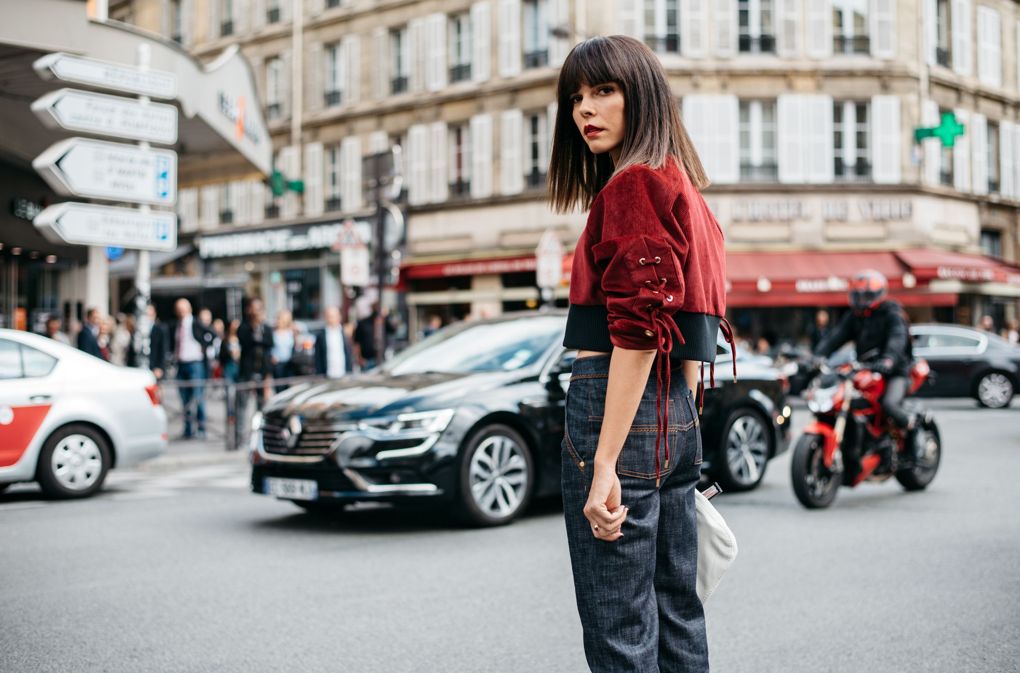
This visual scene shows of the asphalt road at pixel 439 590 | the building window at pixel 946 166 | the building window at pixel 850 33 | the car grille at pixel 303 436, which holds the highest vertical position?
the building window at pixel 850 33

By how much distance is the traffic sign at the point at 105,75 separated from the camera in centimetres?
1190

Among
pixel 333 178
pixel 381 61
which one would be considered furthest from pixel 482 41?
pixel 333 178

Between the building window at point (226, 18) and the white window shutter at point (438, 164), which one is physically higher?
the building window at point (226, 18)

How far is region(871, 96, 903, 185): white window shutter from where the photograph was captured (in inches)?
1128

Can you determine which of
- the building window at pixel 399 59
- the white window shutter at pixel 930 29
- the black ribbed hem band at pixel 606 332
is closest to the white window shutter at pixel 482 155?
the building window at pixel 399 59

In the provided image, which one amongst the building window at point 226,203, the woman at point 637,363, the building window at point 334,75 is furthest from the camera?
the building window at point 226,203

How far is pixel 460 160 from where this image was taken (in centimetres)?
3172

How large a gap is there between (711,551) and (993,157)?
33.4 metres

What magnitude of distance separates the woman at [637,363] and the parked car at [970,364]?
1826cm

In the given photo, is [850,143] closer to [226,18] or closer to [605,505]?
[226,18]

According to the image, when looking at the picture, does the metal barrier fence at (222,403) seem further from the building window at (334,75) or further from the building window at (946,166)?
the building window at (946,166)

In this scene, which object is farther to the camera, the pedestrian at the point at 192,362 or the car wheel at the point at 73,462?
the pedestrian at the point at 192,362

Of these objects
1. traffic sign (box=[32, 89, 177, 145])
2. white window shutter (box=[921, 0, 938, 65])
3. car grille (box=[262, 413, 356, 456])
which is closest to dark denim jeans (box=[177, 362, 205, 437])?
traffic sign (box=[32, 89, 177, 145])

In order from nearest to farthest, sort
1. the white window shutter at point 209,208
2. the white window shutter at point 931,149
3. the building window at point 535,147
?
the white window shutter at point 931,149 → the building window at point 535,147 → the white window shutter at point 209,208
